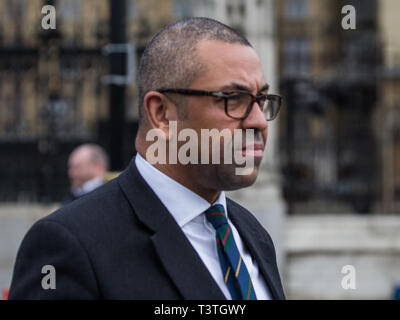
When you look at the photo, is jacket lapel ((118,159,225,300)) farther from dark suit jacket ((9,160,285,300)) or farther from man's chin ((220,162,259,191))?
man's chin ((220,162,259,191))

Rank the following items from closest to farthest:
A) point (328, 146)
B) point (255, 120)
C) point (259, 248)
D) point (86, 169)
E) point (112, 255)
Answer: point (112, 255) < point (255, 120) < point (259, 248) < point (86, 169) < point (328, 146)

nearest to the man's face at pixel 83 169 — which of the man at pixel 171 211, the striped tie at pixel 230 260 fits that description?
the man at pixel 171 211

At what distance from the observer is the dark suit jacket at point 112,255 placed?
1.64 metres

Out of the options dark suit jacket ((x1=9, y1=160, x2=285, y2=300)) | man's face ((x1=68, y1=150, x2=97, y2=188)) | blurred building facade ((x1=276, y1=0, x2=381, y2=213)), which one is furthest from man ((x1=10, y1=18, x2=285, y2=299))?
blurred building facade ((x1=276, y1=0, x2=381, y2=213))

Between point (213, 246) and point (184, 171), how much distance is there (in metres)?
0.21

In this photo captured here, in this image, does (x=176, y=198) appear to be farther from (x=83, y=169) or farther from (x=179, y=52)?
(x=83, y=169)

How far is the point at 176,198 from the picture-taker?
1.83 m

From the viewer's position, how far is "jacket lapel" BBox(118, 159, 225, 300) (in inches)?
66.6

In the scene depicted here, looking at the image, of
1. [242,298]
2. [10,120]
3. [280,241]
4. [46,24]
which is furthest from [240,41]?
[10,120]

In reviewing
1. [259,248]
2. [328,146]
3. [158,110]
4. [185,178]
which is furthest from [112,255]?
[328,146]

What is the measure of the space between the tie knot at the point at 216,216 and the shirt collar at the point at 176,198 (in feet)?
0.06

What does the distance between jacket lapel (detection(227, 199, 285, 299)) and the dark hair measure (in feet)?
1.48

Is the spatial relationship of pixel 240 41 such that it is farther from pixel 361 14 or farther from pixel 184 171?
pixel 361 14

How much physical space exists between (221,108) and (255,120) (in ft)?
0.33
